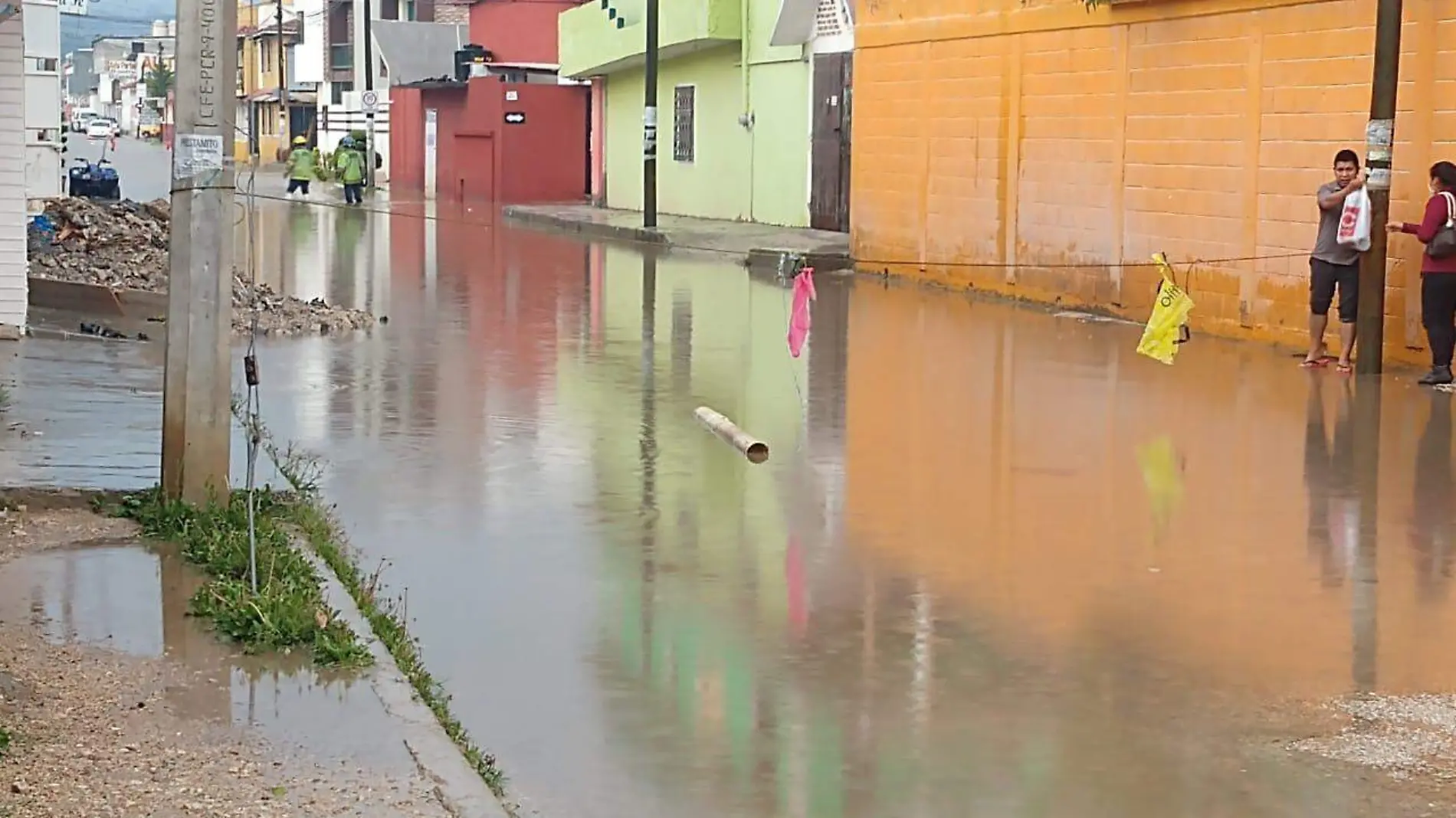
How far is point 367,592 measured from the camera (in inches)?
317

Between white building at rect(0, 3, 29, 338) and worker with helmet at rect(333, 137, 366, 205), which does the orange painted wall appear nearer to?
white building at rect(0, 3, 29, 338)

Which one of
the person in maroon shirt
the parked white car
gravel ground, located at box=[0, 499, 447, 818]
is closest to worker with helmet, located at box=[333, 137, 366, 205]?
the person in maroon shirt

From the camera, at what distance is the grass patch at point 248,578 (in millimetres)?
7086

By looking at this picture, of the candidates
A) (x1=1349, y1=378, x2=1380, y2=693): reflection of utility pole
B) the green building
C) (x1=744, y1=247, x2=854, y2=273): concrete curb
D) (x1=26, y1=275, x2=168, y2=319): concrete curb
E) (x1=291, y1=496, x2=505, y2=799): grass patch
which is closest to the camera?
(x1=291, y1=496, x2=505, y2=799): grass patch

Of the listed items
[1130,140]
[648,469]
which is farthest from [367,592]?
[1130,140]

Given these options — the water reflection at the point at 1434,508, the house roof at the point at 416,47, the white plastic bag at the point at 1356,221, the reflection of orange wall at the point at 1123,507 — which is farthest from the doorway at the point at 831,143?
the house roof at the point at 416,47

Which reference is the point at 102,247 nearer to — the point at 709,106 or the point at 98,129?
the point at 709,106

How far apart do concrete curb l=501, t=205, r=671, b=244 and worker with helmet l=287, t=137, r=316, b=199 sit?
9.70 m

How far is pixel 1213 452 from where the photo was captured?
12.0 meters

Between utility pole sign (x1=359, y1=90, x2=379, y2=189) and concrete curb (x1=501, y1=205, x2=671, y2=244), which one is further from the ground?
utility pole sign (x1=359, y1=90, x2=379, y2=189)

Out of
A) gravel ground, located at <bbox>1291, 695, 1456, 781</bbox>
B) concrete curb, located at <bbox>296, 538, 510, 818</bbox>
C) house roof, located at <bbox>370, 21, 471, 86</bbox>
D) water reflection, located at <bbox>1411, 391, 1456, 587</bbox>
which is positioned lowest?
gravel ground, located at <bbox>1291, 695, 1456, 781</bbox>

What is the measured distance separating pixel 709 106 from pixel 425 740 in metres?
32.5

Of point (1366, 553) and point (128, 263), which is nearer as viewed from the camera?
point (1366, 553)

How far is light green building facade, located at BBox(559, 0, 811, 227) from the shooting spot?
110 ft
